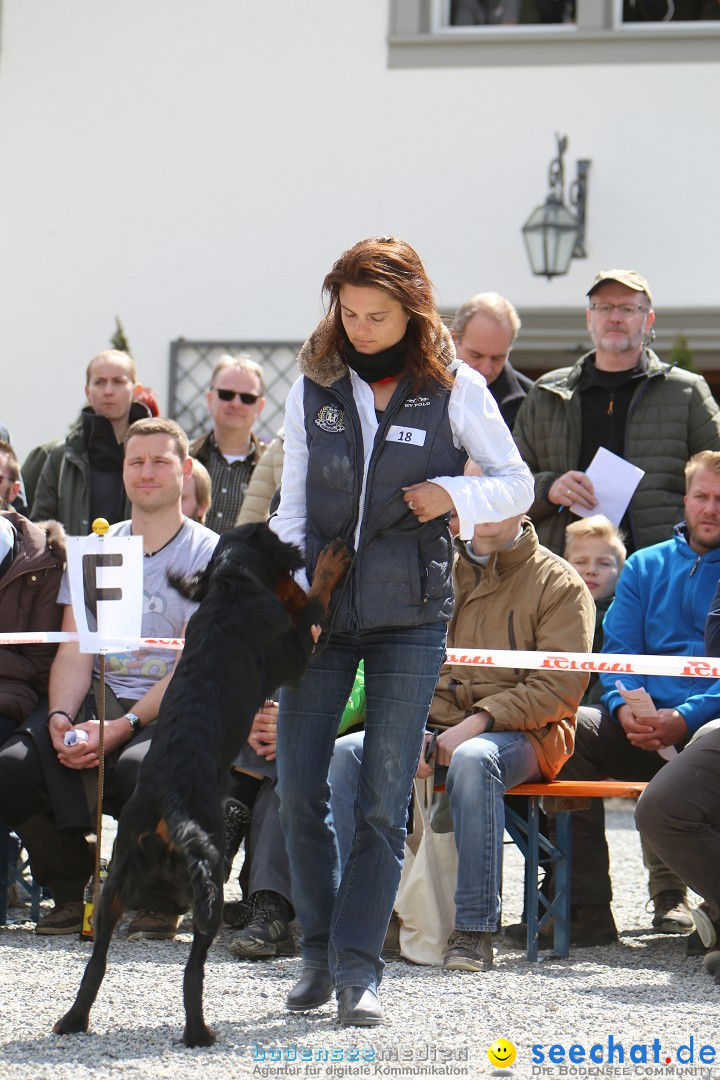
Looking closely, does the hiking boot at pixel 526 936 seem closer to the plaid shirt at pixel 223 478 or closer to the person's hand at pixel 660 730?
the person's hand at pixel 660 730

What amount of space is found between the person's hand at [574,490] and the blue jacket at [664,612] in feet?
1.68

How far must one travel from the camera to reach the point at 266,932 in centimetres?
523

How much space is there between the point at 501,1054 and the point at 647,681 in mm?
2445

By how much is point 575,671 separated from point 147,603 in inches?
69.3

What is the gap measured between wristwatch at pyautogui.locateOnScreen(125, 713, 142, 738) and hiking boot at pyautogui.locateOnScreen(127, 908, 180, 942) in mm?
701

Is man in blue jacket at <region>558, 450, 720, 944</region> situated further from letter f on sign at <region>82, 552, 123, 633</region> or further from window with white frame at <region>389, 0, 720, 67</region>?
window with white frame at <region>389, 0, 720, 67</region>

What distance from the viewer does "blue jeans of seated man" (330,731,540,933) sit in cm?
507

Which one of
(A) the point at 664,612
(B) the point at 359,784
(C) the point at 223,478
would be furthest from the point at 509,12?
(B) the point at 359,784

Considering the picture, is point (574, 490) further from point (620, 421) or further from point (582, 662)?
point (582, 662)

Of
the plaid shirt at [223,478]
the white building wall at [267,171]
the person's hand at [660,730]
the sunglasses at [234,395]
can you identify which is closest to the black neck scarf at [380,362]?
the person's hand at [660,730]

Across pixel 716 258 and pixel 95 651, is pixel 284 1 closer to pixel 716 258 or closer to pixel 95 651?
pixel 716 258

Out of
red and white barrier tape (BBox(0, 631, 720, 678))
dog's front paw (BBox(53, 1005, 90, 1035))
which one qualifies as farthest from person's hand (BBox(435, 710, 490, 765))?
dog's front paw (BBox(53, 1005, 90, 1035))

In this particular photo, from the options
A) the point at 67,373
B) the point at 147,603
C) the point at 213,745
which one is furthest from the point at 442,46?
the point at 213,745

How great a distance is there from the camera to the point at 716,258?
1007 cm
